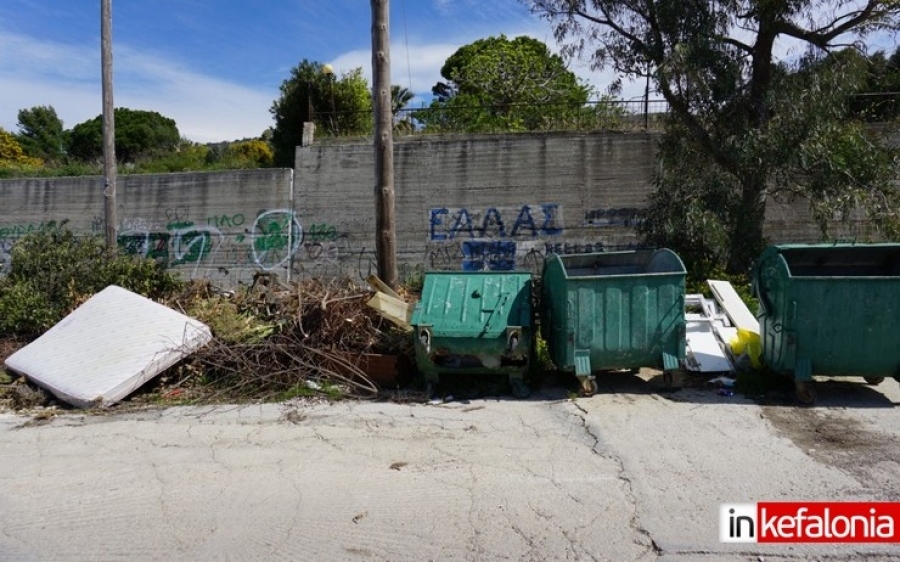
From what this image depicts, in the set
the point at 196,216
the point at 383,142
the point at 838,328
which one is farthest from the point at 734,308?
the point at 196,216

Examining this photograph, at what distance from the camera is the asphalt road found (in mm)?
3725

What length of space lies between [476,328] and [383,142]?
311 centimetres

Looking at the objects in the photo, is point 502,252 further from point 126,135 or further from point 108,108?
point 126,135

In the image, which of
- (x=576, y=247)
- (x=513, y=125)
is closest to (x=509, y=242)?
(x=576, y=247)

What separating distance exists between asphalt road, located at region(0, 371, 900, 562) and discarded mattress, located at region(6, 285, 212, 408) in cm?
38

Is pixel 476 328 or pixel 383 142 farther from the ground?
pixel 383 142

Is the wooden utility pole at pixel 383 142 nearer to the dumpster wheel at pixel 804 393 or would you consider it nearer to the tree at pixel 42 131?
the dumpster wheel at pixel 804 393

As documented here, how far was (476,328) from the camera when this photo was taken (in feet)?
21.5

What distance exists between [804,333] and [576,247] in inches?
260

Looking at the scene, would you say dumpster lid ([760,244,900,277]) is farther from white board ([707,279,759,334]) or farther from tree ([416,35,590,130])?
tree ([416,35,590,130])

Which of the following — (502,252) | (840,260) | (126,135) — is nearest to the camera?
(840,260)

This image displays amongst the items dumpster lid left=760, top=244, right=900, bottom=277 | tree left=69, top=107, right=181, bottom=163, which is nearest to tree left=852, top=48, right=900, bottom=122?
dumpster lid left=760, top=244, right=900, bottom=277

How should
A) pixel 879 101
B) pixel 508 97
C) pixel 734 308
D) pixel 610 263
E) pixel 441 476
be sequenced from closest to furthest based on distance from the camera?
pixel 441 476 → pixel 610 263 → pixel 734 308 → pixel 879 101 → pixel 508 97

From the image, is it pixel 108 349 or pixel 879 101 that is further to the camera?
pixel 879 101
